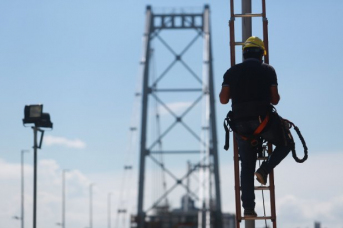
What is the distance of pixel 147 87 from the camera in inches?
2581

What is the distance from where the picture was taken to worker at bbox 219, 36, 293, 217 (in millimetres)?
8891

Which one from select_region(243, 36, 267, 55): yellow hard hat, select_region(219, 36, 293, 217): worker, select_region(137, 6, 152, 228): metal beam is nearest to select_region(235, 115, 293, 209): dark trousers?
select_region(219, 36, 293, 217): worker

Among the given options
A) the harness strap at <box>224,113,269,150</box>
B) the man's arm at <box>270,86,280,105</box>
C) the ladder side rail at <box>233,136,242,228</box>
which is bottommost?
the ladder side rail at <box>233,136,242,228</box>

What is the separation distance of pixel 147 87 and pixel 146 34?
4.39 metres

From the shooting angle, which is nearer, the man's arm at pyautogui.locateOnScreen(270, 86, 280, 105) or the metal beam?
the man's arm at pyautogui.locateOnScreen(270, 86, 280, 105)

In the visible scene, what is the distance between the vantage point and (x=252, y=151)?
9.12 m

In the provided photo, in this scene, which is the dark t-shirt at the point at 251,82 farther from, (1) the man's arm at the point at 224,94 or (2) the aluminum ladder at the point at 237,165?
(2) the aluminum ladder at the point at 237,165

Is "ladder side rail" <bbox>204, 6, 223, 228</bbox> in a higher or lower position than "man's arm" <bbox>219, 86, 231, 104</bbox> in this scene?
higher

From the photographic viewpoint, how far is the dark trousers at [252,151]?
9000 millimetres

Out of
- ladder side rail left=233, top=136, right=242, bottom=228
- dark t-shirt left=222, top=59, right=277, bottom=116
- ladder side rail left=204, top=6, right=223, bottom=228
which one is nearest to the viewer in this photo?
dark t-shirt left=222, top=59, right=277, bottom=116

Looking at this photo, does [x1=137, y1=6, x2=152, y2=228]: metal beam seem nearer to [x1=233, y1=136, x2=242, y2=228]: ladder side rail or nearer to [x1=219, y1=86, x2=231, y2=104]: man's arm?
[x1=233, y1=136, x2=242, y2=228]: ladder side rail

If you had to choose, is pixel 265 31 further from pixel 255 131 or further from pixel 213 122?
pixel 213 122

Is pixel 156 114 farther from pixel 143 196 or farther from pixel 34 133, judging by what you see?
pixel 34 133

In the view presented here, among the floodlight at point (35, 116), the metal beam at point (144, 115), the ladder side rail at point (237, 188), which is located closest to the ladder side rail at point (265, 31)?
the ladder side rail at point (237, 188)
